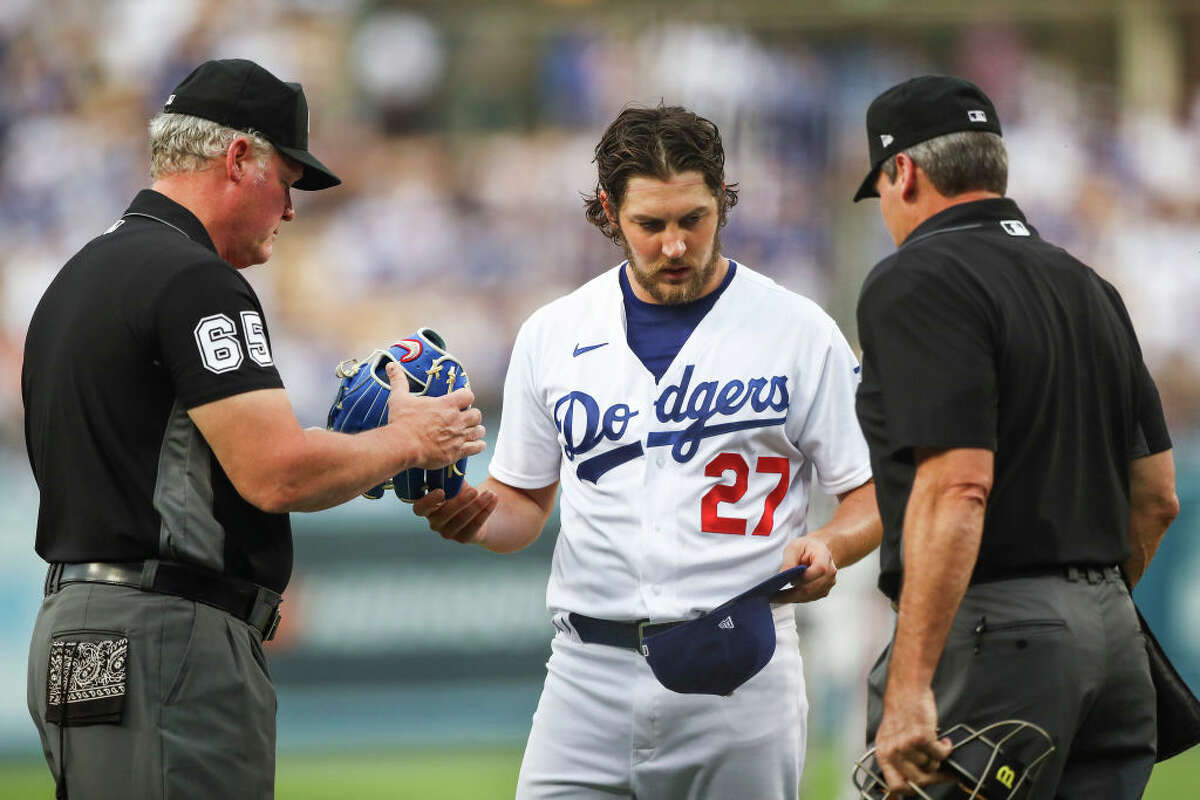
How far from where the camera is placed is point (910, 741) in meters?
3.04

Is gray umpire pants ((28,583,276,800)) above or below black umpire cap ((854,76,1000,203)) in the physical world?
below

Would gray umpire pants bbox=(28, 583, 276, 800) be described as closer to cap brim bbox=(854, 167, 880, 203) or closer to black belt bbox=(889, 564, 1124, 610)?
black belt bbox=(889, 564, 1124, 610)

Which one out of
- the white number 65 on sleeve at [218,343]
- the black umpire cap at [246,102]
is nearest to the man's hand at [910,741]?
the white number 65 on sleeve at [218,343]

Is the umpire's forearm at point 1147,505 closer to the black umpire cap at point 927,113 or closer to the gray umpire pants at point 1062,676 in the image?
the gray umpire pants at point 1062,676

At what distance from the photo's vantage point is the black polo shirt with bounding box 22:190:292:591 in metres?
3.24

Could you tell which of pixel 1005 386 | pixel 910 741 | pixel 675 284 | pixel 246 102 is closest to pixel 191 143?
pixel 246 102

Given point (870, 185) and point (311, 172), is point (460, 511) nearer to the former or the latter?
point (311, 172)

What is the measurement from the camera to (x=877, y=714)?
3236mm

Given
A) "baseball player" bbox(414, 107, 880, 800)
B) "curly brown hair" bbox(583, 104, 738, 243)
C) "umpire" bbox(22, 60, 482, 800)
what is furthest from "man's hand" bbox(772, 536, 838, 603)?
"umpire" bbox(22, 60, 482, 800)

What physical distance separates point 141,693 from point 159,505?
0.40m

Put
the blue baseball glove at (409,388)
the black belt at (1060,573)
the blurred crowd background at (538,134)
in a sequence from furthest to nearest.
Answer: the blurred crowd background at (538,134), the blue baseball glove at (409,388), the black belt at (1060,573)

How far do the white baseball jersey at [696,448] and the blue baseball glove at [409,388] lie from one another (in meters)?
0.28

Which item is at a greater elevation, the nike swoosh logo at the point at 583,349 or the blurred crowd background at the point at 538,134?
the blurred crowd background at the point at 538,134

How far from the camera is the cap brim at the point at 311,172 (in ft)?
11.9
